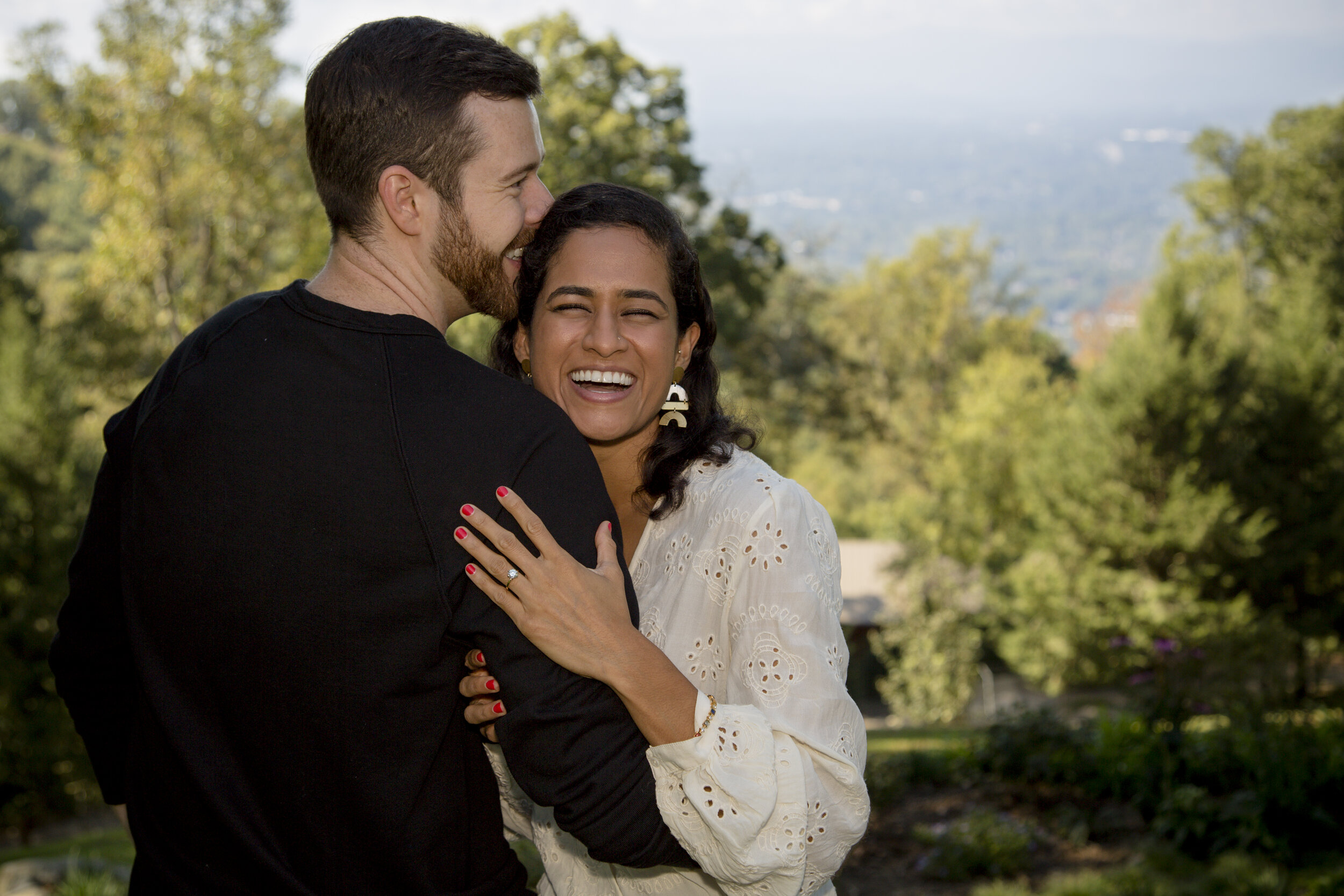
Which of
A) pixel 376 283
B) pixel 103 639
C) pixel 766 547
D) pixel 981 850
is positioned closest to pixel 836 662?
pixel 766 547

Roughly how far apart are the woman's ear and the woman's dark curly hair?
0.05 ft

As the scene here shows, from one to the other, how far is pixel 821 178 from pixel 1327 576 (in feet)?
413

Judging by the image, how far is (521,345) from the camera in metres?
2.66

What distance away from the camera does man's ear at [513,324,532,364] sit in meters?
2.63

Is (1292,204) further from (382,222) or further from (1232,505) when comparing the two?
(382,222)

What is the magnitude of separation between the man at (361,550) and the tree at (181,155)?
15497 millimetres

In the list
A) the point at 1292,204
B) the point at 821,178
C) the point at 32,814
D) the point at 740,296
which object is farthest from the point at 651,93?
the point at 821,178

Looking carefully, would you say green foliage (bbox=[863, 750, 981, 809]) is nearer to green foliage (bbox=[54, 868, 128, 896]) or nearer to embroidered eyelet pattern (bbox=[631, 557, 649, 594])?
green foliage (bbox=[54, 868, 128, 896])

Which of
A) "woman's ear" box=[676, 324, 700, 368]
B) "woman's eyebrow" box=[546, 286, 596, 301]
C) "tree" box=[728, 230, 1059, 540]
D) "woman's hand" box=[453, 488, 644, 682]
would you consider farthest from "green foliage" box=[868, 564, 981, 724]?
"woman's hand" box=[453, 488, 644, 682]

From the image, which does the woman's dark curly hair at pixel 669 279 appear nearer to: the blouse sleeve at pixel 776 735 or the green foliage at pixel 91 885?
the blouse sleeve at pixel 776 735

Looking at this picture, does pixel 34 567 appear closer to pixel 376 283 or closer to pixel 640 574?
pixel 640 574

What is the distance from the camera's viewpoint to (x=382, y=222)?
169cm

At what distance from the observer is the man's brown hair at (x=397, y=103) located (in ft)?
5.34

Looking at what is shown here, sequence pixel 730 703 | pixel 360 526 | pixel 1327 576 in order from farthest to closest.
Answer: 1. pixel 1327 576
2. pixel 730 703
3. pixel 360 526
